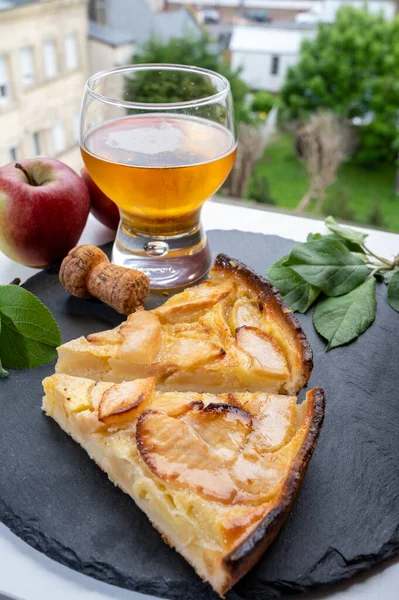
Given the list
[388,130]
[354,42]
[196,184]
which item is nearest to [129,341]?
[196,184]

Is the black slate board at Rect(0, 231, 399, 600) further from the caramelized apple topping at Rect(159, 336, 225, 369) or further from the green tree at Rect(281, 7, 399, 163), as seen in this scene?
the green tree at Rect(281, 7, 399, 163)

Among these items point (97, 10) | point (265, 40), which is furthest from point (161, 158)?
point (265, 40)

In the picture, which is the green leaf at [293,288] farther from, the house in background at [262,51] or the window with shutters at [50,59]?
the house in background at [262,51]

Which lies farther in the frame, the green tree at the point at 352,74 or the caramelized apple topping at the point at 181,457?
the green tree at the point at 352,74

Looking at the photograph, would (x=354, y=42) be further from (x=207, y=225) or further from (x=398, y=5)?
(x=207, y=225)

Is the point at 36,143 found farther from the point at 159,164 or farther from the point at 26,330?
the point at 26,330

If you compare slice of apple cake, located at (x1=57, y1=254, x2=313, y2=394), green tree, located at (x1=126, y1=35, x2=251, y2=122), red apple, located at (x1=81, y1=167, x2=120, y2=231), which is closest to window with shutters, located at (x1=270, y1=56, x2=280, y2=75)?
green tree, located at (x1=126, y1=35, x2=251, y2=122)

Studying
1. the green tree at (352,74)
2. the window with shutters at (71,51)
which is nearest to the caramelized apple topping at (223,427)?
the window with shutters at (71,51)
